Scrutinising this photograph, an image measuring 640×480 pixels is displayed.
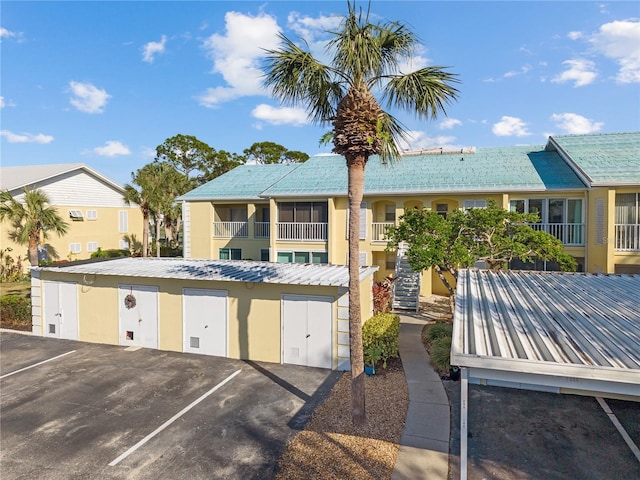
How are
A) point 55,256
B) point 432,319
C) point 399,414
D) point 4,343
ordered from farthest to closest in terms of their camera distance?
1. point 55,256
2. point 432,319
3. point 4,343
4. point 399,414

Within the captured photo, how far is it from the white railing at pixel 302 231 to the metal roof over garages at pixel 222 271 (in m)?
7.39

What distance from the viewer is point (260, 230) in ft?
84.4

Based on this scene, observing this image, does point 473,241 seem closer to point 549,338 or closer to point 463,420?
point 549,338

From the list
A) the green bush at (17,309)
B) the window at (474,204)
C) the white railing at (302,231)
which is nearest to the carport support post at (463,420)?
the window at (474,204)

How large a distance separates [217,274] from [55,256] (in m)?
21.9

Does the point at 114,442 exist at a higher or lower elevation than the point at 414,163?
lower

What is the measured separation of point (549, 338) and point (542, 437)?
12.3 ft

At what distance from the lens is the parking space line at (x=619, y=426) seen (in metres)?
7.37

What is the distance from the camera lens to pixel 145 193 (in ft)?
96.0

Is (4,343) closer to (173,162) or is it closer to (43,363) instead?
(43,363)

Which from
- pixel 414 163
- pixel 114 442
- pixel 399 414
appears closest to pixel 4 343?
pixel 114 442

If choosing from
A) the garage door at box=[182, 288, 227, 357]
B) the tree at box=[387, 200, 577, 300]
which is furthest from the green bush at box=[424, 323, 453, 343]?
the garage door at box=[182, 288, 227, 357]

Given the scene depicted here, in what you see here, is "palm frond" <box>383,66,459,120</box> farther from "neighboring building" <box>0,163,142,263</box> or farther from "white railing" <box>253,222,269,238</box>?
"neighboring building" <box>0,163,142,263</box>

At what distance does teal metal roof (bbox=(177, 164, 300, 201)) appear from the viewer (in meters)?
25.3
